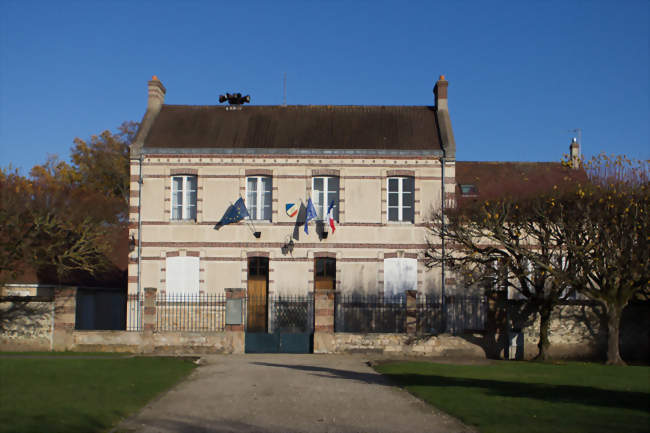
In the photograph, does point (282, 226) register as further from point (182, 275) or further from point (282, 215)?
point (182, 275)

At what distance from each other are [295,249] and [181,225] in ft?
14.6

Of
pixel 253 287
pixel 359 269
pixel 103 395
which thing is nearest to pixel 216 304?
pixel 253 287

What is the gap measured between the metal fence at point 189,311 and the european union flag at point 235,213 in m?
2.84

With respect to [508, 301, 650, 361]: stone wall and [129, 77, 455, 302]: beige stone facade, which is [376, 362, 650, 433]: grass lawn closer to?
[508, 301, 650, 361]: stone wall

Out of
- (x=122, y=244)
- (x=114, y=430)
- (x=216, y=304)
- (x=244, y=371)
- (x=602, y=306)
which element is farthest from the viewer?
(x=122, y=244)

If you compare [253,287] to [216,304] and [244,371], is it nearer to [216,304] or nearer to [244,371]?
[216,304]

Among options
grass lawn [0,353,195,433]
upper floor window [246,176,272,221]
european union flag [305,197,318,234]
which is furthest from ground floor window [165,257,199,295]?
→ grass lawn [0,353,195,433]

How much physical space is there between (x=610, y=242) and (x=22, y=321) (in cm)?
1806

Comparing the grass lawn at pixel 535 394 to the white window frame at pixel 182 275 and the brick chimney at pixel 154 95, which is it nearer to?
the white window frame at pixel 182 275

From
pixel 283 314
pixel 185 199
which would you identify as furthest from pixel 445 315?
pixel 185 199

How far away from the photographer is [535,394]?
486 inches

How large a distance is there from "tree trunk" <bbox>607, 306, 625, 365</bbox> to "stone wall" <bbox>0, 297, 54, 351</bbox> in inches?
672

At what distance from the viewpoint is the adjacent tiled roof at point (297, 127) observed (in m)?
26.2

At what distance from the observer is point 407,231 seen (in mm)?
25562
